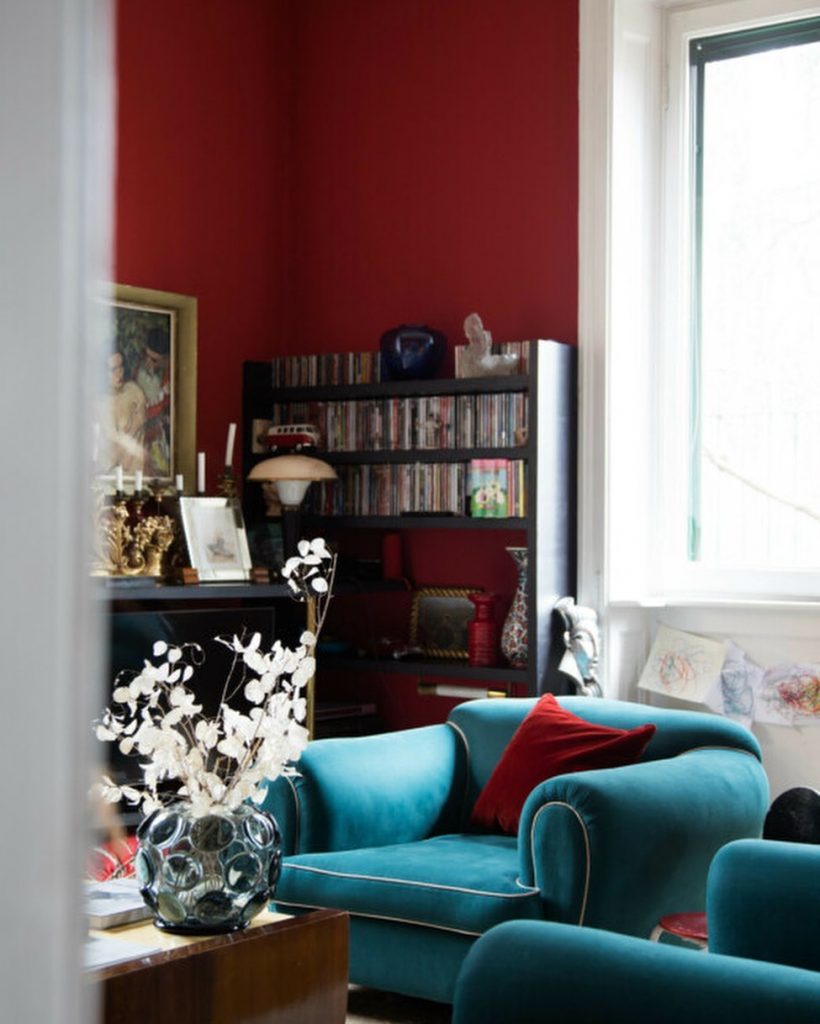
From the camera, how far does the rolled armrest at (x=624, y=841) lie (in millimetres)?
3119

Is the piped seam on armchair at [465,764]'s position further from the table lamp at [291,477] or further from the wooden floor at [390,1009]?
the table lamp at [291,477]

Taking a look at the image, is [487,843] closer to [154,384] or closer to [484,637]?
[484,637]

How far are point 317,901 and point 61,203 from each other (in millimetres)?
3113

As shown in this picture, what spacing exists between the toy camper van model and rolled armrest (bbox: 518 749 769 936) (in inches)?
82.6

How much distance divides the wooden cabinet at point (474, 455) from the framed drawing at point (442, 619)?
0.39 ft

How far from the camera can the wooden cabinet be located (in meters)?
4.69

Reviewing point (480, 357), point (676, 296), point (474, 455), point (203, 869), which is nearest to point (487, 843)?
point (203, 869)

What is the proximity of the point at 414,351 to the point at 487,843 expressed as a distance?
1982 millimetres

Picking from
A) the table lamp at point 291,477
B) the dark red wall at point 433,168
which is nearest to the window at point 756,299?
the dark red wall at point 433,168

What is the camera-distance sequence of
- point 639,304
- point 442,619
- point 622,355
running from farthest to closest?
1. point 442,619
2. point 639,304
3. point 622,355

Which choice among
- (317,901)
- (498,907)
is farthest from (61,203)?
(317,901)

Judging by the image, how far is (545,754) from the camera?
372cm

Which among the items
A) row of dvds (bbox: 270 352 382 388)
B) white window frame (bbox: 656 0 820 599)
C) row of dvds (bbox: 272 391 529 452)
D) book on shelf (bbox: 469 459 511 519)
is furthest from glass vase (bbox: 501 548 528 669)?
row of dvds (bbox: 270 352 382 388)

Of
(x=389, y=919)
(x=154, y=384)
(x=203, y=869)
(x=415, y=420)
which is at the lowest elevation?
(x=389, y=919)
